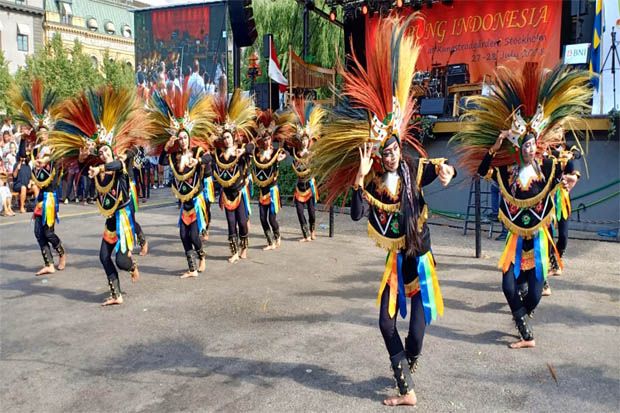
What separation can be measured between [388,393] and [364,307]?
2080mm

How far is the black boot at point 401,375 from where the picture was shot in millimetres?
3701

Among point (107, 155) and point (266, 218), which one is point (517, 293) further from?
point (266, 218)

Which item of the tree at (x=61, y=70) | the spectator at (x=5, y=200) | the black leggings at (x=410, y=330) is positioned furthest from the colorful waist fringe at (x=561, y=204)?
the tree at (x=61, y=70)

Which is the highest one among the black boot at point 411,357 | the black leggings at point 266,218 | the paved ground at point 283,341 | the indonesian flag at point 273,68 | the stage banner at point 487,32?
the stage banner at point 487,32

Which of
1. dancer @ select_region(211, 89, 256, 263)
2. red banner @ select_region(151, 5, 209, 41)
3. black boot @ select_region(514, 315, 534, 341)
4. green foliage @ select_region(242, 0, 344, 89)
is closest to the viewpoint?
black boot @ select_region(514, 315, 534, 341)

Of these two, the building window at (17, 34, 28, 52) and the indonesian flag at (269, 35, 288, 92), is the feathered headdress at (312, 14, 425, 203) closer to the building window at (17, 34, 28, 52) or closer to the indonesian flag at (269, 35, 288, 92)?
the indonesian flag at (269, 35, 288, 92)

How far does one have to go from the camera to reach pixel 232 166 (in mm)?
8125

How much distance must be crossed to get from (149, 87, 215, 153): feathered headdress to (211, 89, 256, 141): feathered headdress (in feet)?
1.14

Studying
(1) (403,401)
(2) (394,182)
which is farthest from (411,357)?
(2) (394,182)

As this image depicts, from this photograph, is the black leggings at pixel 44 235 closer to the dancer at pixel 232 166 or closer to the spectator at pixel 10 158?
the dancer at pixel 232 166

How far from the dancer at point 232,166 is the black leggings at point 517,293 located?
171 inches

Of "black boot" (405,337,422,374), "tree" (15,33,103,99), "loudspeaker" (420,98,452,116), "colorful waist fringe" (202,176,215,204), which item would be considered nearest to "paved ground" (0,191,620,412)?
"black boot" (405,337,422,374)

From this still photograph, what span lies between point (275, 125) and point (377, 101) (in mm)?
5671

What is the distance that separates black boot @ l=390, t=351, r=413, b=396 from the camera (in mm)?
3701
